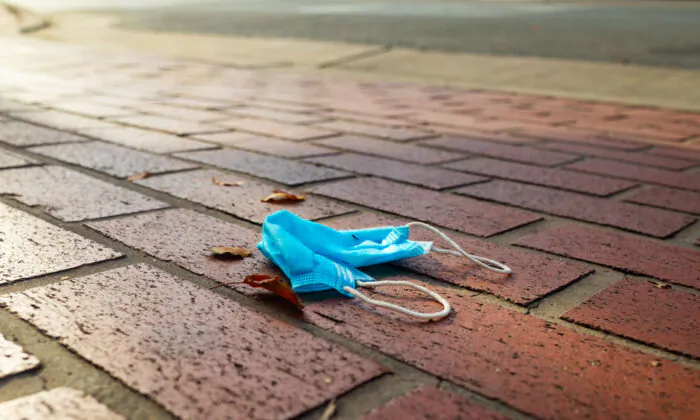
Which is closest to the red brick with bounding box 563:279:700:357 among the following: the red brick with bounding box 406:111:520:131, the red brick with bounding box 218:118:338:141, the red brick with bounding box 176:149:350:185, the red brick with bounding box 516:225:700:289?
the red brick with bounding box 516:225:700:289

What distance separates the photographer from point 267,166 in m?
2.52

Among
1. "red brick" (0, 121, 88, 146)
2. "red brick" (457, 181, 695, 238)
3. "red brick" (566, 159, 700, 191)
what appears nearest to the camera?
"red brick" (457, 181, 695, 238)

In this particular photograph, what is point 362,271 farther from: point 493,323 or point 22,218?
point 22,218

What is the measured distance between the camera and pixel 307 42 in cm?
819

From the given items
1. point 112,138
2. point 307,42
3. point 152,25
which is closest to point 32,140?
point 112,138

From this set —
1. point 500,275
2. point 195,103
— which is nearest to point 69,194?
point 500,275

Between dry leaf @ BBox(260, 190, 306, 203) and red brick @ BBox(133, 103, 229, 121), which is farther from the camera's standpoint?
red brick @ BBox(133, 103, 229, 121)

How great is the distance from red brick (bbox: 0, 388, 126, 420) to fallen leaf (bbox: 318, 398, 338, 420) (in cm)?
28

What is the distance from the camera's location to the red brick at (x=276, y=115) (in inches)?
142

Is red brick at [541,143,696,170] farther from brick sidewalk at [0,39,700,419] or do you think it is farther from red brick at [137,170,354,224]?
red brick at [137,170,354,224]

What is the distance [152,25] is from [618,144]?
10.6m

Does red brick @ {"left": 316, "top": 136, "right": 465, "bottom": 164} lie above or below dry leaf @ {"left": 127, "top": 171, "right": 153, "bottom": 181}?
below

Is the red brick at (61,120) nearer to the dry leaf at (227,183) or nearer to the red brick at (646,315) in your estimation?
the dry leaf at (227,183)

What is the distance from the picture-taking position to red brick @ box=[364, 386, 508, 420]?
0.99 meters
